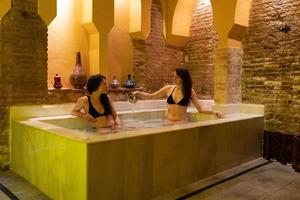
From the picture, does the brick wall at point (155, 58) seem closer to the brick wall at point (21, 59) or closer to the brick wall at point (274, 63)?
the brick wall at point (274, 63)

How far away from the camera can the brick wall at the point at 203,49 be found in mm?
6125

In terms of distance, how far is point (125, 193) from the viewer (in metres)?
2.74

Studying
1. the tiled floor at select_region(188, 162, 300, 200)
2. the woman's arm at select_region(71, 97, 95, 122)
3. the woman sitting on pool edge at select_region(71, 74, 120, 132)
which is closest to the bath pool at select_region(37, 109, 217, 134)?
the woman sitting on pool edge at select_region(71, 74, 120, 132)

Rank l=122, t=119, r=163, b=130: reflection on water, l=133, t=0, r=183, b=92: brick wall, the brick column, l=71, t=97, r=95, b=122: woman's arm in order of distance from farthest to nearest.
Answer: l=133, t=0, r=183, b=92: brick wall
the brick column
l=122, t=119, r=163, b=130: reflection on water
l=71, t=97, r=95, b=122: woman's arm

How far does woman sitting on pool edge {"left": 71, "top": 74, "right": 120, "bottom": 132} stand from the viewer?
390 centimetres

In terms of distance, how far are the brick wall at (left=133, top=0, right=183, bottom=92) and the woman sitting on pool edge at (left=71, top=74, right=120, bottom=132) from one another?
2048 millimetres

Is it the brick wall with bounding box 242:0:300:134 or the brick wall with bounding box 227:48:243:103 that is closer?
the brick wall with bounding box 242:0:300:134

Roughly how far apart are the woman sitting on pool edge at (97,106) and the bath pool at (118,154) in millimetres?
379

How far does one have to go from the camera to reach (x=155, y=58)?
249 inches

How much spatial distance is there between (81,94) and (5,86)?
142cm

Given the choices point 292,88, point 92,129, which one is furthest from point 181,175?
point 292,88

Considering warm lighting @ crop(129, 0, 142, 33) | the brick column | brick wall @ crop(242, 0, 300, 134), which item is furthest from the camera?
warm lighting @ crop(129, 0, 142, 33)

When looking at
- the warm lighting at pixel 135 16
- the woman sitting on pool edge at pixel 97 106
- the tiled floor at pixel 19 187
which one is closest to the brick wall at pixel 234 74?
the warm lighting at pixel 135 16

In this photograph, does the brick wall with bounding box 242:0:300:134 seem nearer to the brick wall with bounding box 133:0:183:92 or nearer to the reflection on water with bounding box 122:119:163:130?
the reflection on water with bounding box 122:119:163:130
